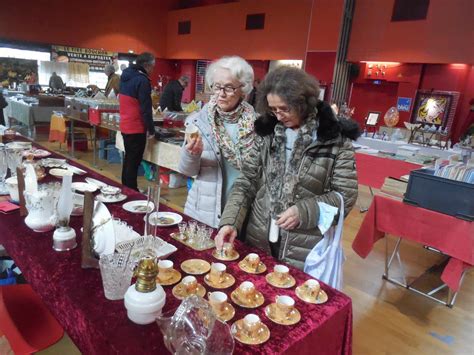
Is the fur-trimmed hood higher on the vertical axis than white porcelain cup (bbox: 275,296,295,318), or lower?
higher

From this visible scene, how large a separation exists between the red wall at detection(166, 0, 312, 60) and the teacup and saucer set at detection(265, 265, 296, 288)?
330 inches

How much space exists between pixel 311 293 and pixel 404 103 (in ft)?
22.0

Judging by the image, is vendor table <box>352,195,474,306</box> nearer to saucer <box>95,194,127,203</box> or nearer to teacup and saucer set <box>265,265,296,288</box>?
teacup and saucer set <box>265,265,296,288</box>

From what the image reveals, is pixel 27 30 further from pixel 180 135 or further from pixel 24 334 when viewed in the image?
pixel 24 334

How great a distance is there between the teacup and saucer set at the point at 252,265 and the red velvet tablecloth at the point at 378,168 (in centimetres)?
273

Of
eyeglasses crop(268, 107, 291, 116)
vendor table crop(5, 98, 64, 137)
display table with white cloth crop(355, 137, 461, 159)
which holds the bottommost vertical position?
vendor table crop(5, 98, 64, 137)

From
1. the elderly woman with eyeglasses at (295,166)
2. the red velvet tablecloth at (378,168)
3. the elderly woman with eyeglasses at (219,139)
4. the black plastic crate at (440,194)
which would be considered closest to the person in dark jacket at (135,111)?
the elderly woman with eyeglasses at (219,139)

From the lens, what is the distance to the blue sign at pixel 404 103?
661 centimetres

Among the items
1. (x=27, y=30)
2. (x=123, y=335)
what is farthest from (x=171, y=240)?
(x=27, y=30)

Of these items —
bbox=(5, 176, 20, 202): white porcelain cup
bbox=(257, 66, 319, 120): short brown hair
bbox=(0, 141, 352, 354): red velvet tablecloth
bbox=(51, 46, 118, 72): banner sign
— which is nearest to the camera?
bbox=(0, 141, 352, 354): red velvet tablecloth

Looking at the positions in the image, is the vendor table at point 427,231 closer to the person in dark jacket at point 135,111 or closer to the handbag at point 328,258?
the handbag at point 328,258

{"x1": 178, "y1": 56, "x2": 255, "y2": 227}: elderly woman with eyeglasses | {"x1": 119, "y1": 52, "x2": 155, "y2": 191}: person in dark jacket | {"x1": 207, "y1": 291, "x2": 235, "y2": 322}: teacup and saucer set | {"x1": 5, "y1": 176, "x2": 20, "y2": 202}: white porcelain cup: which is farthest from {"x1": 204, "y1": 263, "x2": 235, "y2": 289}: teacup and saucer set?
{"x1": 119, "y1": 52, "x2": 155, "y2": 191}: person in dark jacket

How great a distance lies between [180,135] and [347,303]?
Result: 3.05m

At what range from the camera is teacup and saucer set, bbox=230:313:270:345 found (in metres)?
0.80
